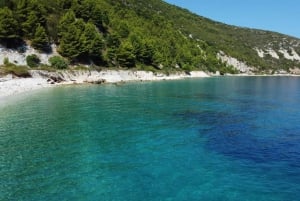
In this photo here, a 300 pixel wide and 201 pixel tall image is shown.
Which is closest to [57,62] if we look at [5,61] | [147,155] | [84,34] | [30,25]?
[5,61]

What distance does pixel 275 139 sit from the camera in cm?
3189

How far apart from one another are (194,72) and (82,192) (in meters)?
155

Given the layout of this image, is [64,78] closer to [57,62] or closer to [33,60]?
[57,62]

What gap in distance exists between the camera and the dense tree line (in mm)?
104875

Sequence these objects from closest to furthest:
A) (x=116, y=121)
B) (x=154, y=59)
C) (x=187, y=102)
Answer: (x=116, y=121)
(x=187, y=102)
(x=154, y=59)

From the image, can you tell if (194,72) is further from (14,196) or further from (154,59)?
(14,196)

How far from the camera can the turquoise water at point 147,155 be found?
19.5 metres

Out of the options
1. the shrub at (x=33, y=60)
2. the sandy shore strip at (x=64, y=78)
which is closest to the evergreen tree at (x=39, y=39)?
the shrub at (x=33, y=60)

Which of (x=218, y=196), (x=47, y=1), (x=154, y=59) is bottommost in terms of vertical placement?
(x=218, y=196)

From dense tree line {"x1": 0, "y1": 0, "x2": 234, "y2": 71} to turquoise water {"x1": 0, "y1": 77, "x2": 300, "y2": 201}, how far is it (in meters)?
62.8

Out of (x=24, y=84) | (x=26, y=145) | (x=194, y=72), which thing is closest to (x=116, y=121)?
(x=26, y=145)

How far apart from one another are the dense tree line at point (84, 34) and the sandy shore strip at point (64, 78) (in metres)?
6.14

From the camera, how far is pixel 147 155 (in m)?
26.5

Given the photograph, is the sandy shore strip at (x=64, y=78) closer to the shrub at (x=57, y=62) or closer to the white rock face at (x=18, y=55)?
the shrub at (x=57, y=62)
